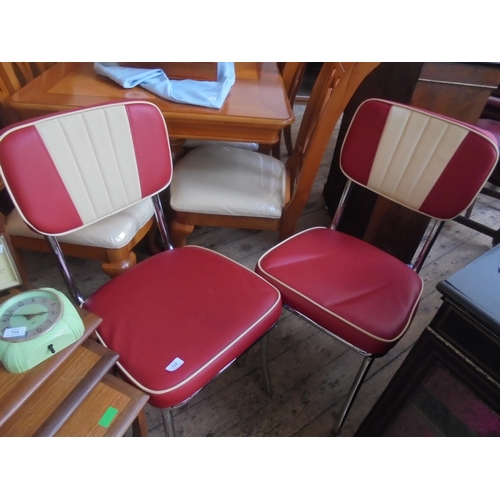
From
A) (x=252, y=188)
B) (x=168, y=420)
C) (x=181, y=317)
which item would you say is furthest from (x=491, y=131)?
(x=168, y=420)

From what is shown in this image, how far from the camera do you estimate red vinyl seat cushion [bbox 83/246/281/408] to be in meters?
0.76

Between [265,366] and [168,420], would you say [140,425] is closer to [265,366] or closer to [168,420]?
[168,420]

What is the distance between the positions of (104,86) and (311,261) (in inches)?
35.9

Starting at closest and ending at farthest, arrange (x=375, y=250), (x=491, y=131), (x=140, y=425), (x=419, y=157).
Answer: (x=140, y=425)
(x=419, y=157)
(x=375, y=250)
(x=491, y=131)

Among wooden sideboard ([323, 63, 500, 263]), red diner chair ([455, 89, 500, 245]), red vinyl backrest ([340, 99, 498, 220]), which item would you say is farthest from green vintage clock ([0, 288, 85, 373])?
red diner chair ([455, 89, 500, 245])

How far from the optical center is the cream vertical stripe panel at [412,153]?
91 centimetres

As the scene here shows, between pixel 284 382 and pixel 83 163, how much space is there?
925 millimetres

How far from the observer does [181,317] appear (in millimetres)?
862

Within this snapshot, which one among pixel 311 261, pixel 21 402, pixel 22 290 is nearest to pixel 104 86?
pixel 22 290

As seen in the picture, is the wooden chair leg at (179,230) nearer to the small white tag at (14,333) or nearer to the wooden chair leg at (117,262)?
the wooden chair leg at (117,262)

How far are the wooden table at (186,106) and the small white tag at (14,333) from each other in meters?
0.71

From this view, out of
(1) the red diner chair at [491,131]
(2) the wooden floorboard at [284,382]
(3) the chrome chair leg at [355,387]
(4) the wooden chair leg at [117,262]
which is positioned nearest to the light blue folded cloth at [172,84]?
(4) the wooden chair leg at [117,262]

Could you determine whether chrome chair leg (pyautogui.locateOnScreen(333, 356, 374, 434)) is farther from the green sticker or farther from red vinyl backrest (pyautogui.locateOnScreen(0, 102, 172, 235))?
red vinyl backrest (pyautogui.locateOnScreen(0, 102, 172, 235))

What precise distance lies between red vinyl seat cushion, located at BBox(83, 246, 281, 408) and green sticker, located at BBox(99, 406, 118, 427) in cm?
9
